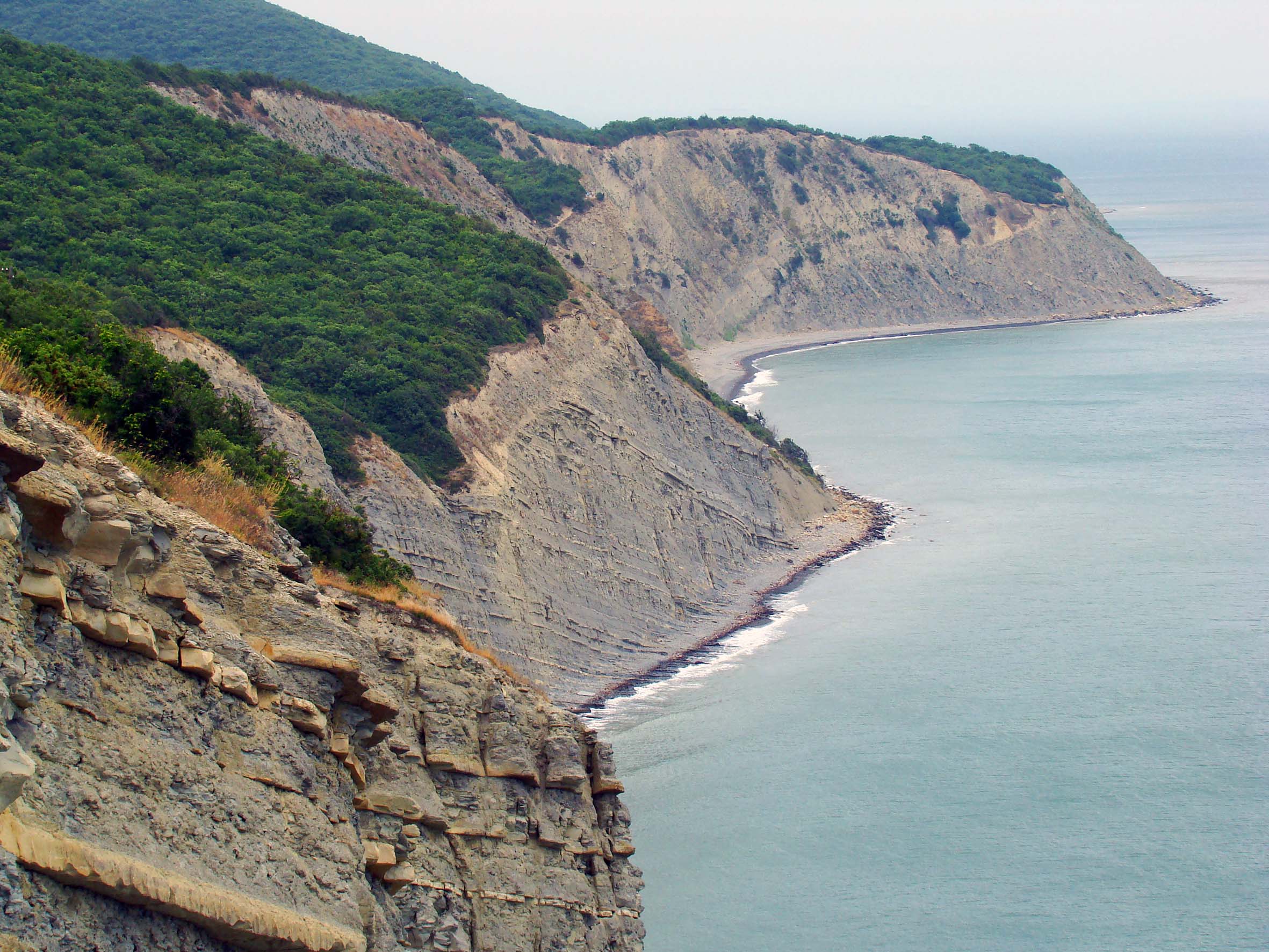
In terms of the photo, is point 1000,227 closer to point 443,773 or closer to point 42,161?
point 42,161

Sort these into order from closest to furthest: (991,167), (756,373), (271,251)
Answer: (271,251)
(756,373)
(991,167)

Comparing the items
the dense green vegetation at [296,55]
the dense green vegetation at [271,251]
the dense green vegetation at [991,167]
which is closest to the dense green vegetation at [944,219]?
the dense green vegetation at [991,167]

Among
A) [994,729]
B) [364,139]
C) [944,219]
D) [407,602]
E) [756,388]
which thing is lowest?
[994,729]

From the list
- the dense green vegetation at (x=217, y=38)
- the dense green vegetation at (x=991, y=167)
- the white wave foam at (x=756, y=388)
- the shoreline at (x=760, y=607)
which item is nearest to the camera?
the shoreline at (x=760, y=607)

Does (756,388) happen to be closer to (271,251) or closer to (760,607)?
(760,607)

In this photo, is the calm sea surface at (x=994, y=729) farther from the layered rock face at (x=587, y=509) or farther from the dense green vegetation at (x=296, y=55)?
the dense green vegetation at (x=296, y=55)

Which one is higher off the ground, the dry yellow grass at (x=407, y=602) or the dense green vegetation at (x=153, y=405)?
the dense green vegetation at (x=153, y=405)

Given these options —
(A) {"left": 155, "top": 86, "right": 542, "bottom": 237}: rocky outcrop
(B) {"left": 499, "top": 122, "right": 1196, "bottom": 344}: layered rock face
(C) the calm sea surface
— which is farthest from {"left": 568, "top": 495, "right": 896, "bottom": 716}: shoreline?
(B) {"left": 499, "top": 122, "right": 1196, "bottom": 344}: layered rock face

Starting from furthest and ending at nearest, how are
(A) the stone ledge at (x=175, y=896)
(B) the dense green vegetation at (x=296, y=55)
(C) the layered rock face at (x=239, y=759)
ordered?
(B) the dense green vegetation at (x=296, y=55)
(C) the layered rock face at (x=239, y=759)
(A) the stone ledge at (x=175, y=896)

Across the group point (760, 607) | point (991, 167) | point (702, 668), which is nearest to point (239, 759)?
point (702, 668)
